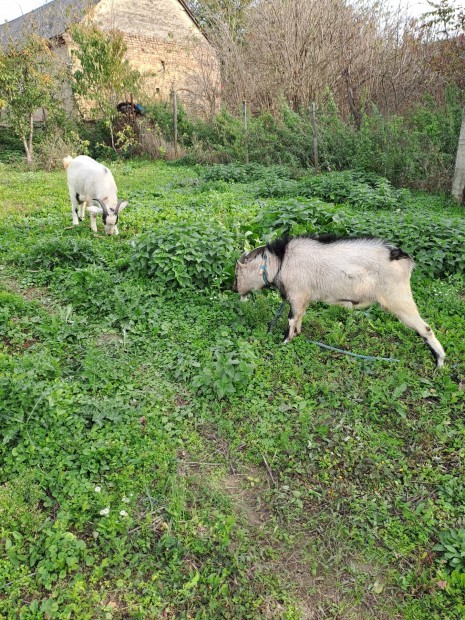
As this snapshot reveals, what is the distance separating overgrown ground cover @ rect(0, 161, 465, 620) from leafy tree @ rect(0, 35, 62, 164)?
10699 millimetres

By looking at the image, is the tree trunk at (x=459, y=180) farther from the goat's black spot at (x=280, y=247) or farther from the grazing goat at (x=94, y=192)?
the grazing goat at (x=94, y=192)

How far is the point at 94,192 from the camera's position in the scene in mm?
7234

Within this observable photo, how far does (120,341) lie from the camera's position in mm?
4312

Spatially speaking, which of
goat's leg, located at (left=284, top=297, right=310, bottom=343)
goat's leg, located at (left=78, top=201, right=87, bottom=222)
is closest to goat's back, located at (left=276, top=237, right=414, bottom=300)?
goat's leg, located at (left=284, top=297, right=310, bottom=343)

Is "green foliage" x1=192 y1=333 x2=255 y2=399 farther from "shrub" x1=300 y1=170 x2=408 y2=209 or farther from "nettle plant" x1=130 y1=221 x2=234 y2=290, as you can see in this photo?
"shrub" x1=300 y1=170 x2=408 y2=209

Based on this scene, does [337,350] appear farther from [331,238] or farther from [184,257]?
[184,257]

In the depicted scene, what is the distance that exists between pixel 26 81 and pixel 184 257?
12.4 meters

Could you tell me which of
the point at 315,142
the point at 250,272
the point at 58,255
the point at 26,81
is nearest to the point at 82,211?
the point at 58,255

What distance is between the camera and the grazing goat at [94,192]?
695 cm

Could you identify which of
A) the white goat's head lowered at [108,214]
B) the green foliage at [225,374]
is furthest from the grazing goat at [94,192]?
the green foliage at [225,374]

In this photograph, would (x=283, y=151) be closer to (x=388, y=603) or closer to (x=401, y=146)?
(x=401, y=146)

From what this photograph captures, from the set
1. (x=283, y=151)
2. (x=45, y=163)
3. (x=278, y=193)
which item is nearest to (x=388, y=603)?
Result: (x=278, y=193)

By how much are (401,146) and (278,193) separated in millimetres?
3202

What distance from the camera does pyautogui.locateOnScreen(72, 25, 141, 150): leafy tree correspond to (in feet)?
51.9
